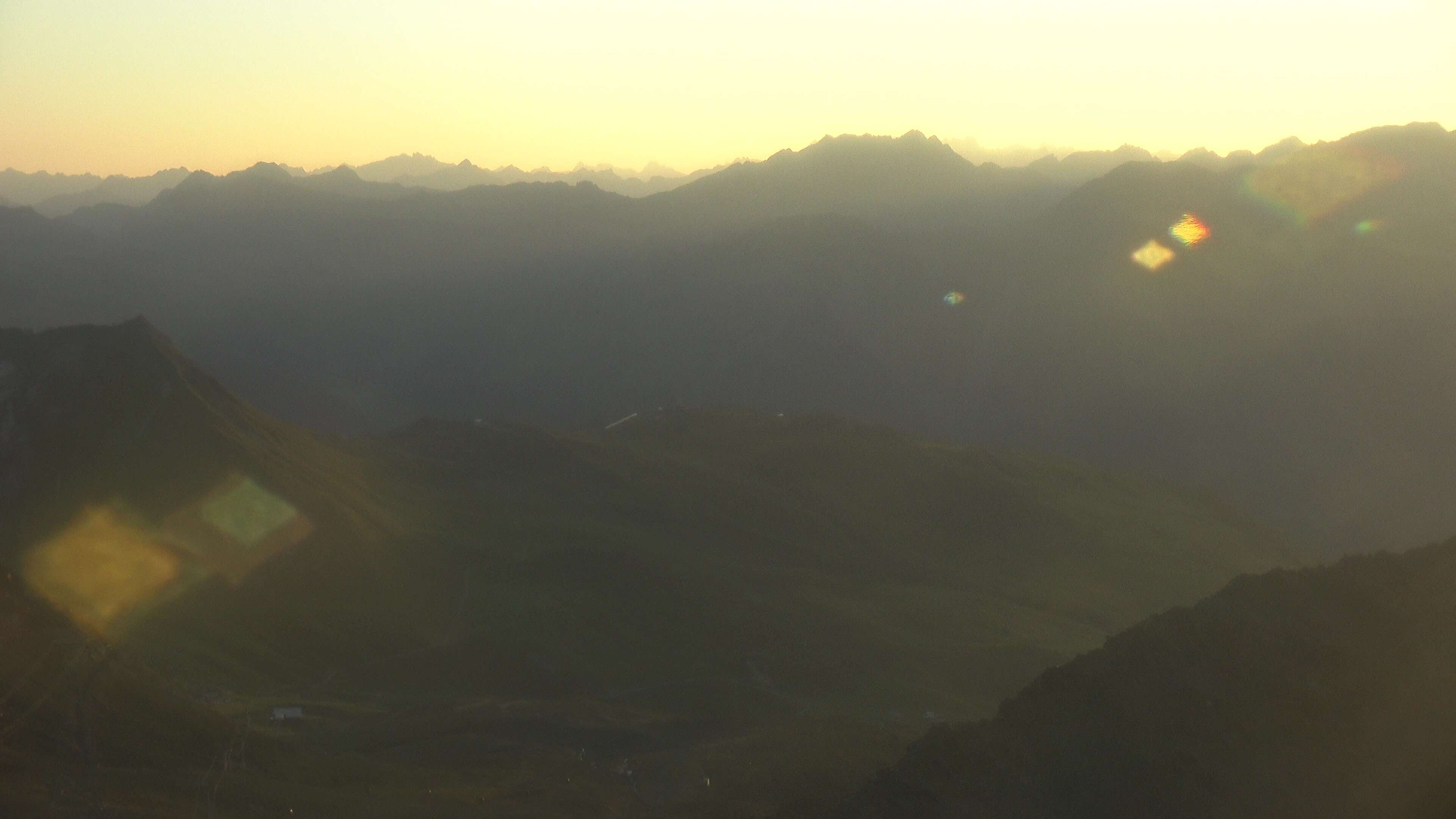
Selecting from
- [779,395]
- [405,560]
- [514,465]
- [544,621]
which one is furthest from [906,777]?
[779,395]

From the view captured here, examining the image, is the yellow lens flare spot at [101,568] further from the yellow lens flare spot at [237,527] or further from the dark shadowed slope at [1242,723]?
the dark shadowed slope at [1242,723]

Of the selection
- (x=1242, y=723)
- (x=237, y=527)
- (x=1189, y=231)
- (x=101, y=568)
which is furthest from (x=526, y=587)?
(x=1189, y=231)

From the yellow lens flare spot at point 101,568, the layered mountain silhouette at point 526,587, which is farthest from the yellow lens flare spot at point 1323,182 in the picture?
the yellow lens flare spot at point 101,568

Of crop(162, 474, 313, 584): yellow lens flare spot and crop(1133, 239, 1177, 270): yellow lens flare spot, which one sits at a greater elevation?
crop(1133, 239, 1177, 270): yellow lens flare spot

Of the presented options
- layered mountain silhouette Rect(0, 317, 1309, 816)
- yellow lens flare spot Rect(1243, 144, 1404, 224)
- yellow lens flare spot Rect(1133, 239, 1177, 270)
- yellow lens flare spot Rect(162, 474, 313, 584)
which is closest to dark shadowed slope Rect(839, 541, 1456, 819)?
layered mountain silhouette Rect(0, 317, 1309, 816)

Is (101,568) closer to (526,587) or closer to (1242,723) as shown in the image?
(526,587)

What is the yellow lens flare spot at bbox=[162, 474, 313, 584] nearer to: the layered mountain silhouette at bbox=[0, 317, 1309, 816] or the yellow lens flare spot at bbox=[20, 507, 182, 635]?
the layered mountain silhouette at bbox=[0, 317, 1309, 816]
